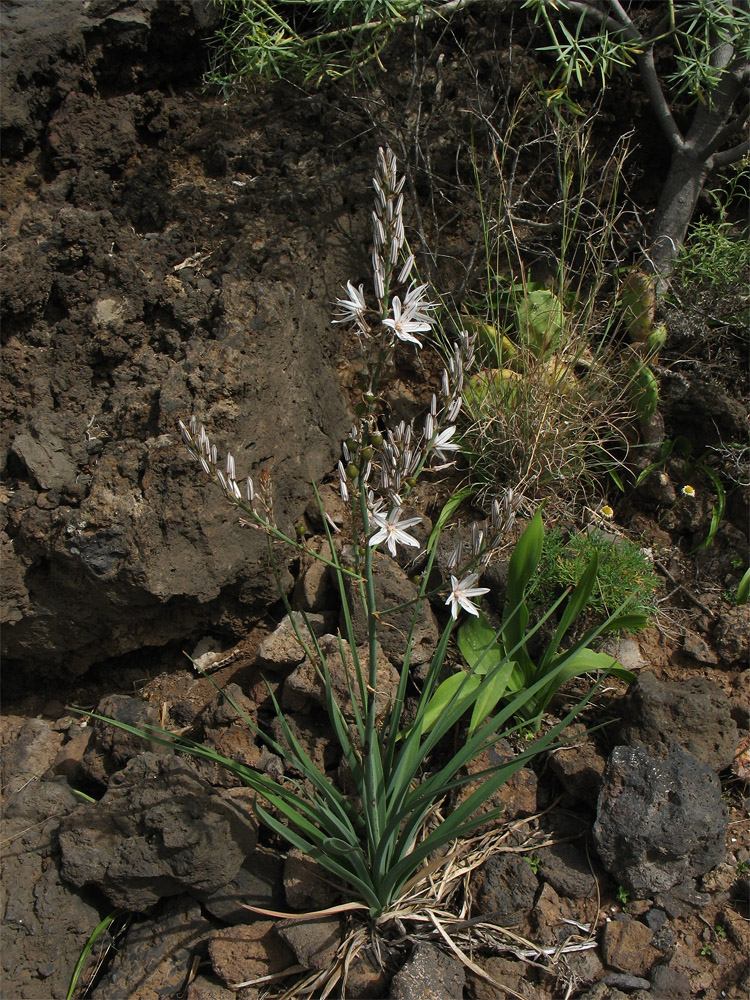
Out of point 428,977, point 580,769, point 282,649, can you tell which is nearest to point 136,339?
point 282,649

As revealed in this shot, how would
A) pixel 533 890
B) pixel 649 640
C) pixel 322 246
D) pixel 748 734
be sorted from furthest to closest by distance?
pixel 322 246
pixel 649 640
pixel 748 734
pixel 533 890

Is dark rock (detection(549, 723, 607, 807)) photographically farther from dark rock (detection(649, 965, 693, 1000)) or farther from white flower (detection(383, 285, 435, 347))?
white flower (detection(383, 285, 435, 347))

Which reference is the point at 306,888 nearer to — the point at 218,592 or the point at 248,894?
the point at 248,894

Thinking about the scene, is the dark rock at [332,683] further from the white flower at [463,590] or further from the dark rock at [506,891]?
the white flower at [463,590]

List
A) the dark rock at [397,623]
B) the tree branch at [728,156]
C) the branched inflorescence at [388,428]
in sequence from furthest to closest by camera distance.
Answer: the tree branch at [728,156] → the dark rock at [397,623] → the branched inflorescence at [388,428]

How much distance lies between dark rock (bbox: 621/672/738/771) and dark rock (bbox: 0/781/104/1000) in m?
1.93

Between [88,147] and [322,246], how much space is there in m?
1.20

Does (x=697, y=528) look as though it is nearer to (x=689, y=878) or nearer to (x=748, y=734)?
(x=748, y=734)

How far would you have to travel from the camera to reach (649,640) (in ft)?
10.3

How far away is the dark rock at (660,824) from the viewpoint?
237 centimetres

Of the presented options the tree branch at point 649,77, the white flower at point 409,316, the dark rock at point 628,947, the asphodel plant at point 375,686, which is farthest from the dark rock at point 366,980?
the tree branch at point 649,77

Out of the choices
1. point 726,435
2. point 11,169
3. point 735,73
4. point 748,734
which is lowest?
point 748,734

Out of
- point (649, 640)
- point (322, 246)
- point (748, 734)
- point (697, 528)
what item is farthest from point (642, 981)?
point (322, 246)

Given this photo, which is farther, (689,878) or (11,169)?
(11,169)
